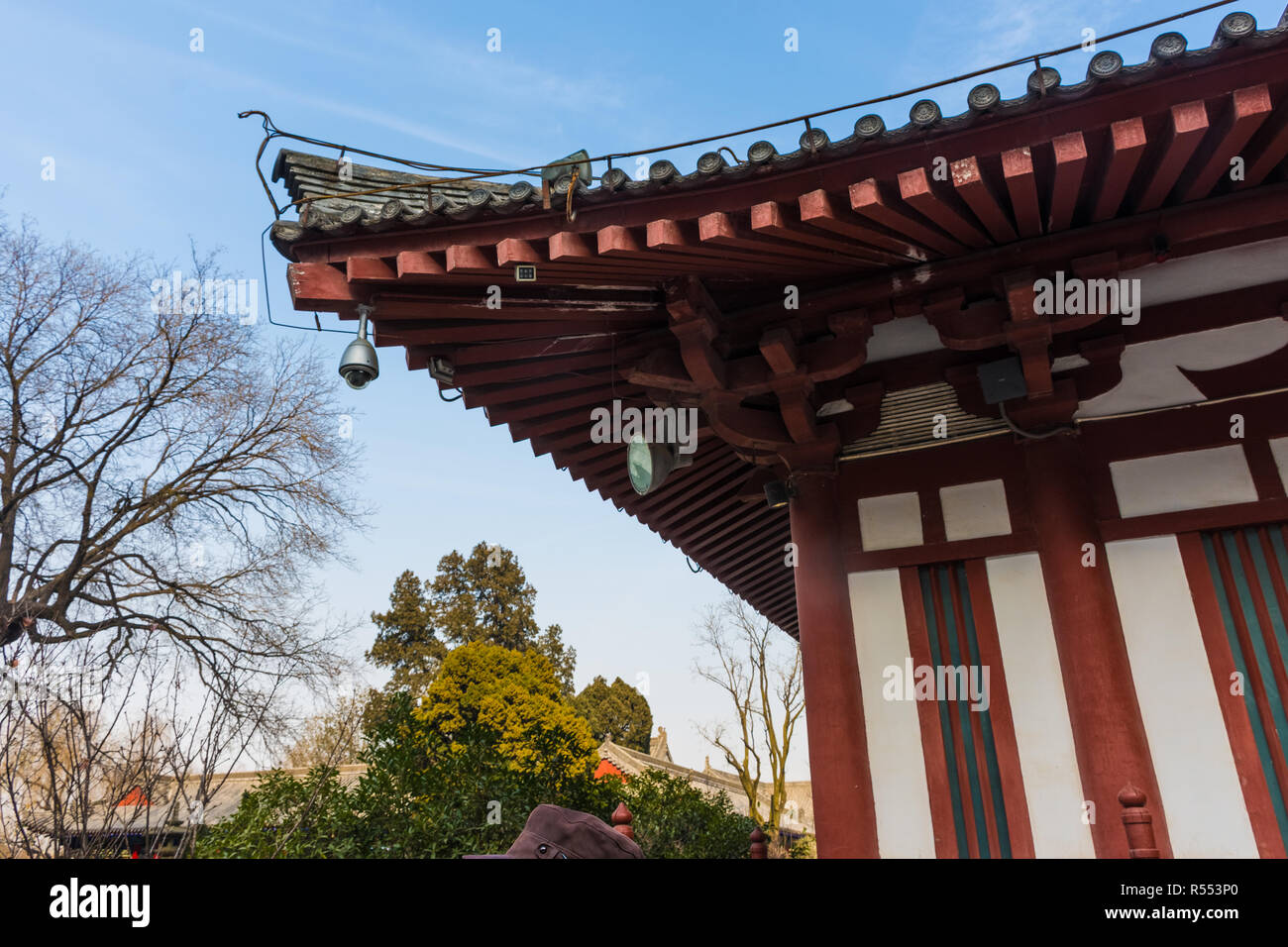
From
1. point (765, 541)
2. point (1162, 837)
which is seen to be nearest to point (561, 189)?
point (1162, 837)

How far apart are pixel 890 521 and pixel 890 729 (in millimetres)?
1009

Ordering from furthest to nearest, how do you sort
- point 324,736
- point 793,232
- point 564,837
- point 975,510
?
point 324,736
point 975,510
point 793,232
point 564,837

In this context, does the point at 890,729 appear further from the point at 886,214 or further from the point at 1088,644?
the point at 886,214

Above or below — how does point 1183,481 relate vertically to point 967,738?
above

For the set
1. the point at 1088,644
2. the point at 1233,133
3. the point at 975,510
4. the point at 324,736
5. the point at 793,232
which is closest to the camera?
the point at 1233,133

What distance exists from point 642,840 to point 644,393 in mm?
9412

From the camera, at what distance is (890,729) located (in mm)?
4047

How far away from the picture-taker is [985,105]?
302 centimetres

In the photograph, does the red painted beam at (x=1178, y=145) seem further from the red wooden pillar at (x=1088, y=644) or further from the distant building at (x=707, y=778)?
the distant building at (x=707, y=778)

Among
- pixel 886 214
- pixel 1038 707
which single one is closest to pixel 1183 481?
pixel 1038 707

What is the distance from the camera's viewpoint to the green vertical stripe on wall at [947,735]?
3805 millimetres

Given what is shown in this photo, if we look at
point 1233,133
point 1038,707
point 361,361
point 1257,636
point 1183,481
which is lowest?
point 1038,707

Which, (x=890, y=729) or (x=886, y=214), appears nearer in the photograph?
(x=886, y=214)
